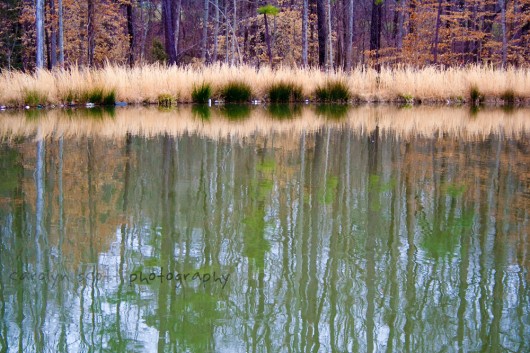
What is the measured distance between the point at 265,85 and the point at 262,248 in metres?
11.0

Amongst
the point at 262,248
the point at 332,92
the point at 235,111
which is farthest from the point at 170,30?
the point at 262,248

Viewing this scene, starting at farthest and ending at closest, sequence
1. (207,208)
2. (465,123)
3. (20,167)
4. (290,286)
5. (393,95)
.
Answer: (393,95), (465,123), (20,167), (207,208), (290,286)

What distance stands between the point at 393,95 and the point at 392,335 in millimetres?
12979

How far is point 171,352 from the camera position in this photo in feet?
7.38

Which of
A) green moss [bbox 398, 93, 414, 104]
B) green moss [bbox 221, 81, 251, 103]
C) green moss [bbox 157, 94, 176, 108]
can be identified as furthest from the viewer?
green moss [bbox 398, 93, 414, 104]

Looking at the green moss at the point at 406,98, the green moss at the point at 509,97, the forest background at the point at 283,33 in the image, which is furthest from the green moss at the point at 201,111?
Answer: the green moss at the point at 509,97

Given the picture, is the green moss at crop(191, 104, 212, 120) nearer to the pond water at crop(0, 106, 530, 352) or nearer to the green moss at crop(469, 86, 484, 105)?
the pond water at crop(0, 106, 530, 352)

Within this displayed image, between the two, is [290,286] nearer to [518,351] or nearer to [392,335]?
[392,335]

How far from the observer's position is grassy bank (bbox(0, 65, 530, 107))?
40.9 feet

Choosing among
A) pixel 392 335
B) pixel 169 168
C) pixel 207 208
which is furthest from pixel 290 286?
pixel 169 168

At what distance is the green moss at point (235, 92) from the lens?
45.6 ft

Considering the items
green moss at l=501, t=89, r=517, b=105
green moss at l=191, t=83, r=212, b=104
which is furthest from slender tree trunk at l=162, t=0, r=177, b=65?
green moss at l=501, t=89, r=517, b=105

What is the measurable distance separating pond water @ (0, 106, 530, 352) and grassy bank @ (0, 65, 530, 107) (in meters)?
5.78

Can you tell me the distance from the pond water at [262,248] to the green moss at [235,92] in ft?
23.1
